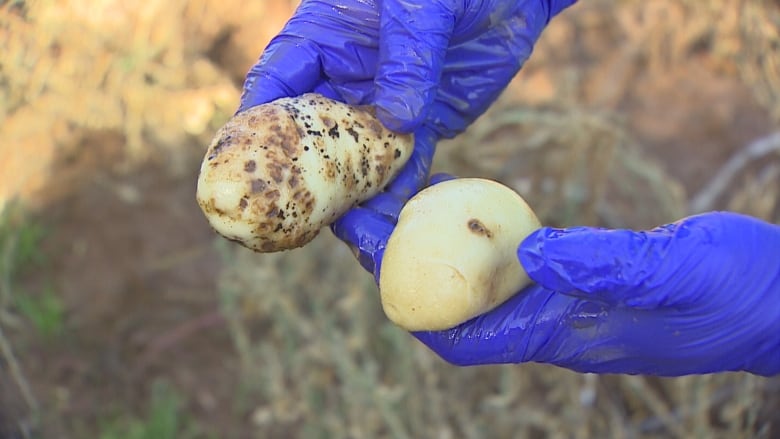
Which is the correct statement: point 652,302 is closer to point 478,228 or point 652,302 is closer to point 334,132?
point 478,228

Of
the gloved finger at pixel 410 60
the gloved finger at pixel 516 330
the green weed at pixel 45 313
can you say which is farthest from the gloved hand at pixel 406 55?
the green weed at pixel 45 313

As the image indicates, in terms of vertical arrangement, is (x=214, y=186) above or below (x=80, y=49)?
above

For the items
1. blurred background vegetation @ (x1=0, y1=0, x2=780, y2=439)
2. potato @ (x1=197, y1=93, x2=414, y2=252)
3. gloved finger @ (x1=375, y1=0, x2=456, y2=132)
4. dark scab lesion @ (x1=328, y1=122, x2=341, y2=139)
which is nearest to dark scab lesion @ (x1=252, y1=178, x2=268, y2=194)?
potato @ (x1=197, y1=93, x2=414, y2=252)

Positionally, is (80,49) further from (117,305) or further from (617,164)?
(617,164)

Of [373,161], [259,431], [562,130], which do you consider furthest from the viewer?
[259,431]

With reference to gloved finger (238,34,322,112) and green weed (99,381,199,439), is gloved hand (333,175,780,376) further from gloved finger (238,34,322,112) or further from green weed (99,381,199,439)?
green weed (99,381,199,439)

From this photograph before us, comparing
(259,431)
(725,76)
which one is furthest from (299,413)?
(725,76)

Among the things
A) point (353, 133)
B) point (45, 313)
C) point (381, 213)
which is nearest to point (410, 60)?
point (353, 133)
